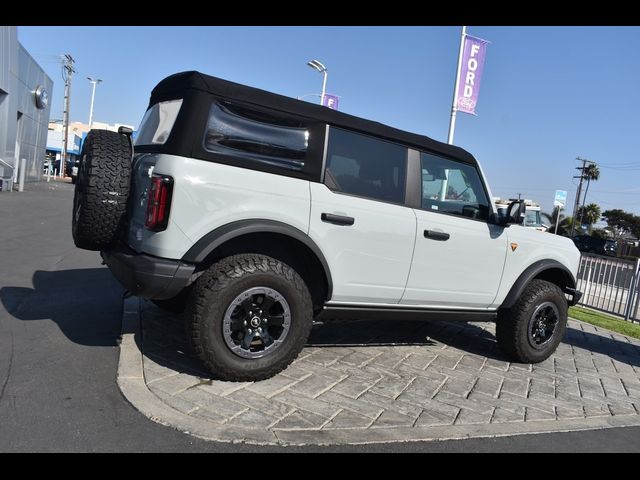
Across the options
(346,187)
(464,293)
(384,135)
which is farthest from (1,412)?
(464,293)

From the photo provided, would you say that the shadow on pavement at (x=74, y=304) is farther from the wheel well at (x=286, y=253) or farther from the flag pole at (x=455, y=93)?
→ the flag pole at (x=455, y=93)

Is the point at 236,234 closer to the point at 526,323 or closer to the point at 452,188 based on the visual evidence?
the point at 452,188

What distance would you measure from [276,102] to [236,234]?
Result: 1.06 meters

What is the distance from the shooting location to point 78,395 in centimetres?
320

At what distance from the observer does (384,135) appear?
165 inches

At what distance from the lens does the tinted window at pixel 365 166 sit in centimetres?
393

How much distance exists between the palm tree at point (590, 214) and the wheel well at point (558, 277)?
218 feet

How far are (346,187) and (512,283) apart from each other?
2.14m

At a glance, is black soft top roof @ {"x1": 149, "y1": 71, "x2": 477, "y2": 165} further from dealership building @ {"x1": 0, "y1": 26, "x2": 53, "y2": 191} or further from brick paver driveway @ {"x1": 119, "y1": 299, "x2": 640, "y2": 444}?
dealership building @ {"x1": 0, "y1": 26, "x2": 53, "y2": 191}

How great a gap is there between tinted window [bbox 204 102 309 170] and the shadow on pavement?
203cm

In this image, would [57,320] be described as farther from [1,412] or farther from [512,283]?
[512,283]

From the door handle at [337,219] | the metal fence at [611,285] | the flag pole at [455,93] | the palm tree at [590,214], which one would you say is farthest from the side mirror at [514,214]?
the palm tree at [590,214]

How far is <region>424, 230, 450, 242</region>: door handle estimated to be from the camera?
425cm

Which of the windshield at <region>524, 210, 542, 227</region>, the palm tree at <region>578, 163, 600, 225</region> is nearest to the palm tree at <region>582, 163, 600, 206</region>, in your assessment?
the palm tree at <region>578, 163, 600, 225</region>
